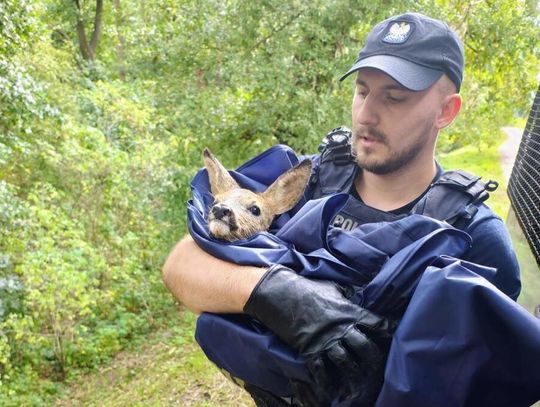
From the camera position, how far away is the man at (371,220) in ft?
4.81

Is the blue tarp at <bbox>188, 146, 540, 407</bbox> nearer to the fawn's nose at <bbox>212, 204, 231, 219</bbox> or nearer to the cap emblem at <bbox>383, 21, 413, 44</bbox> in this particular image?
the fawn's nose at <bbox>212, 204, 231, 219</bbox>

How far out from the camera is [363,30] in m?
7.91

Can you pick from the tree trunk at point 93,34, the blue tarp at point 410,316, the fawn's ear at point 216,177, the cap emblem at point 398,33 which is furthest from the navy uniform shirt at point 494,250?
the tree trunk at point 93,34

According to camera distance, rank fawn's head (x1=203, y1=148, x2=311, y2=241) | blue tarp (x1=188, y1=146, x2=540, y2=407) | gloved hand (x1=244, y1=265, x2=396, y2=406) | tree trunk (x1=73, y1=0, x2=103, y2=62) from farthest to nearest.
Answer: tree trunk (x1=73, y1=0, x2=103, y2=62)
fawn's head (x1=203, y1=148, x2=311, y2=241)
gloved hand (x1=244, y1=265, x2=396, y2=406)
blue tarp (x1=188, y1=146, x2=540, y2=407)

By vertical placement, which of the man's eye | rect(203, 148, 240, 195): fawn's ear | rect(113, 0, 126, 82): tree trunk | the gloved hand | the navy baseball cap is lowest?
the gloved hand

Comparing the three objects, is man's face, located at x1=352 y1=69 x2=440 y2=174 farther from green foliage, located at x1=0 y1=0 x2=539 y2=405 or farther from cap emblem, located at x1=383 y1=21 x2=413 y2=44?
green foliage, located at x1=0 y1=0 x2=539 y2=405

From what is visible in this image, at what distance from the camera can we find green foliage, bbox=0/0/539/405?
686 centimetres

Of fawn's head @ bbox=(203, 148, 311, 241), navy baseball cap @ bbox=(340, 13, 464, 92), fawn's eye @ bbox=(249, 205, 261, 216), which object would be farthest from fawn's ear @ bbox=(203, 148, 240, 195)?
navy baseball cap @ bbox=(340, 13, 464, 92)

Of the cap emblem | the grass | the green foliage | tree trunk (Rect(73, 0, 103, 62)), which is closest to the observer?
the cap emblem

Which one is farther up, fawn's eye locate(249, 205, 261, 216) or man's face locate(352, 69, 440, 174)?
man's face locate(352, 69, 440, 174)

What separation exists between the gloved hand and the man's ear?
1179mm

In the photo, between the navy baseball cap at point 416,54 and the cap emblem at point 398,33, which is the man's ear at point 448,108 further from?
the cap emblem at point 398,33

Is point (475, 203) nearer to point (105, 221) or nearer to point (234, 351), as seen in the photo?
point (234, 351)

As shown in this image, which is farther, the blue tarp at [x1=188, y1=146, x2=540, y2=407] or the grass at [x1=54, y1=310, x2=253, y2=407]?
the grass at [x1=54, y1=310, x2=253, y2=407]
